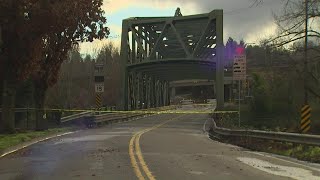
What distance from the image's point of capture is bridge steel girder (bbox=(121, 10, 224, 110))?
7138 cm

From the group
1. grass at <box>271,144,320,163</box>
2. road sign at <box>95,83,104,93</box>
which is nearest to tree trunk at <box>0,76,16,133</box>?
grass at <box>271,144,320,163</box>

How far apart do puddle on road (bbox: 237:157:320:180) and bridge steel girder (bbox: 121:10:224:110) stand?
176 feet

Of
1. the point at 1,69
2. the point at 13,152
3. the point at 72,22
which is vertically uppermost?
the point at 72,22

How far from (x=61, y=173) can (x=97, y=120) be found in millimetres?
28391

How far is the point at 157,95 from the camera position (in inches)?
4144

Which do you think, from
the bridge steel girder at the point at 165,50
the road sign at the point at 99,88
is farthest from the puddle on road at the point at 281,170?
the bridge steel girder at the point at 165,50

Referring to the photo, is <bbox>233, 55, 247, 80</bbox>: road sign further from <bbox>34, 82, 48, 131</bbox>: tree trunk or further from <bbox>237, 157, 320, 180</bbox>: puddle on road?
<bbox>237, 157, 320, 180</bbox>: puddle on road

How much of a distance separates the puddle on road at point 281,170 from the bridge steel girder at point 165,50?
176 feet

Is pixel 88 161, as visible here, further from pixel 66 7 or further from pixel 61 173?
pixel 66 7

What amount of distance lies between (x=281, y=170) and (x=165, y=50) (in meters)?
81.1

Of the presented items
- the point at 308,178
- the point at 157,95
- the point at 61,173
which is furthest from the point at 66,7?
the point at 157,95

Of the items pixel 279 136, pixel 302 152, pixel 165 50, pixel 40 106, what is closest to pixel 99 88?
pixel 40 106

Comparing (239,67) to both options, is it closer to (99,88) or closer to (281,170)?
(281,170)

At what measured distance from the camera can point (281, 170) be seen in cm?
1320
